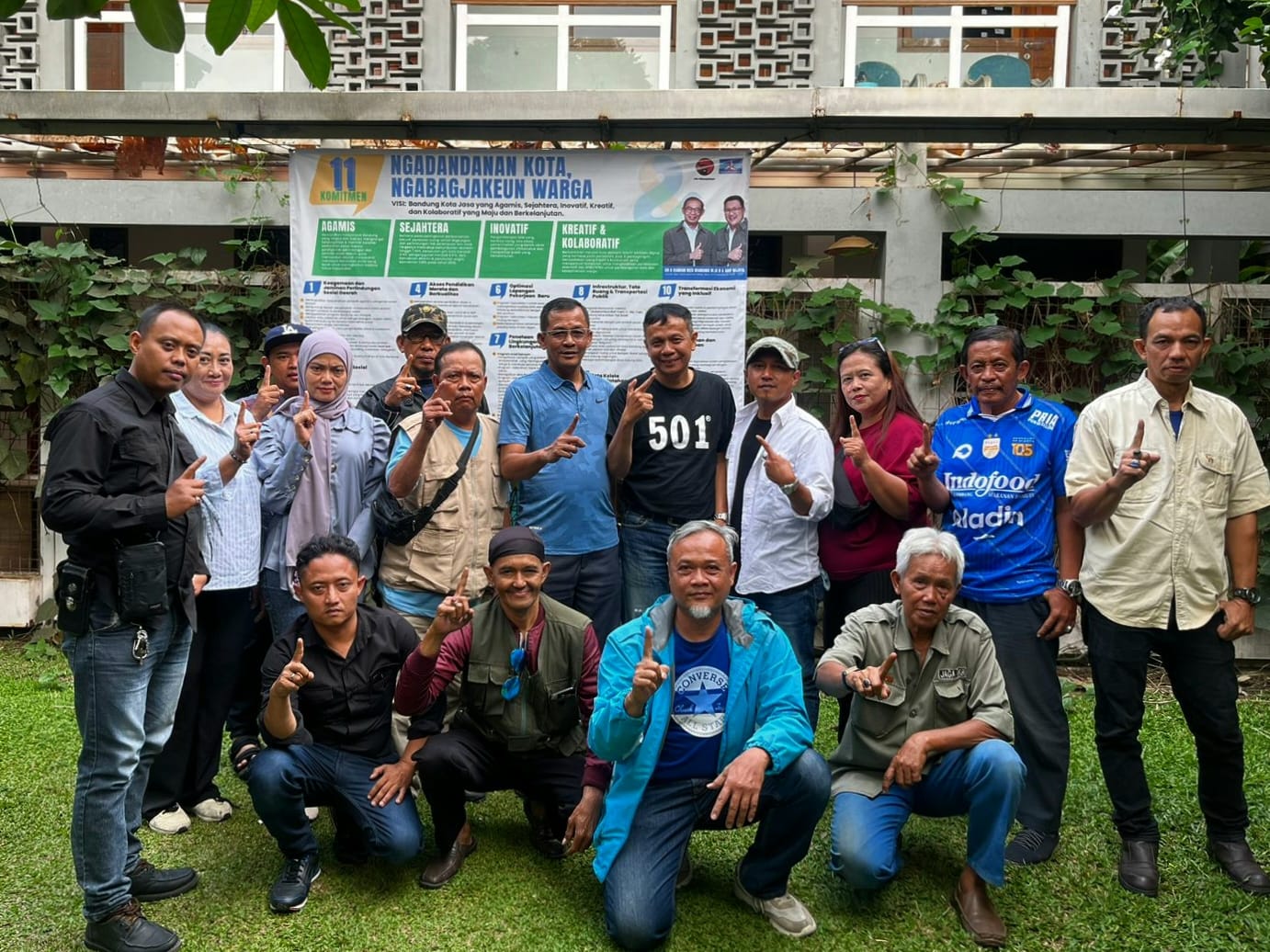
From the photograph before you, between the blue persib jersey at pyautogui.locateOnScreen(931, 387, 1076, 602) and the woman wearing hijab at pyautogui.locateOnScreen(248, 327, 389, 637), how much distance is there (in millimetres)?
2335

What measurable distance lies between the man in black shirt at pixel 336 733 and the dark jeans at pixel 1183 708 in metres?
2.37

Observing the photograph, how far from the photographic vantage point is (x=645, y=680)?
319cm

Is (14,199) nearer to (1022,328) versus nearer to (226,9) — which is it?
(226,9)

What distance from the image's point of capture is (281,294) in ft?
20.7

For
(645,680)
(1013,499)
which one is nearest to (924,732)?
(1013,499)

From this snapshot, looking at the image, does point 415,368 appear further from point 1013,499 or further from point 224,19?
point 224,19

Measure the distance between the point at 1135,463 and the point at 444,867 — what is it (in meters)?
2.71

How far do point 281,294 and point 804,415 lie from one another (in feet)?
10.9

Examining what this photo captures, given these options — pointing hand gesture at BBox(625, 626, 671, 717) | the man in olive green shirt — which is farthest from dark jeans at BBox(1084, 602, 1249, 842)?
pointing hand gesture at BBox(625, 626, 671, 717)

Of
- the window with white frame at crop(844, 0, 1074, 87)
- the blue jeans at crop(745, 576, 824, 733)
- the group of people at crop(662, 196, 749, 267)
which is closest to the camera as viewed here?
the blue jeans at crop(745, 576, 824, 733)

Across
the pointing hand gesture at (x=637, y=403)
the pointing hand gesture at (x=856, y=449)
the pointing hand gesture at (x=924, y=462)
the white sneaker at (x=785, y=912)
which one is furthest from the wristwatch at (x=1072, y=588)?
the pointing hand gesture at (x=637, y=403)

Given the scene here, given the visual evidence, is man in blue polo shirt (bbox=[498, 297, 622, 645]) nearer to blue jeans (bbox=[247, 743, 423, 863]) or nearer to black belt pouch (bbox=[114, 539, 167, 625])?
blue jeans (bbox=[247, 743, 423, 863])

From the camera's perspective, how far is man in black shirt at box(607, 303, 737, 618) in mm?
4543

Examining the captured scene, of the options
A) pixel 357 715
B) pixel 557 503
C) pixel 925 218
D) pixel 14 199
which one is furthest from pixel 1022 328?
pixel 14 199
